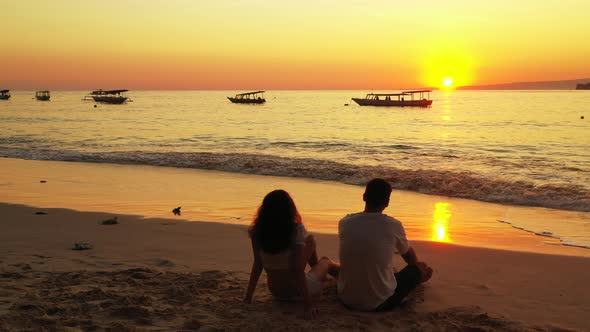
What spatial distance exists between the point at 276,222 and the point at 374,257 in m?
0.91

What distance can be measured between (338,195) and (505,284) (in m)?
7.38

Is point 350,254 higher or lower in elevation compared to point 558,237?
higher

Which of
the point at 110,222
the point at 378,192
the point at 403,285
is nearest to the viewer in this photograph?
the point at 378,192

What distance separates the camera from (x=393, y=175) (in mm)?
16344

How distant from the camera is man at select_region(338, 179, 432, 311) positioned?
15.3 ft

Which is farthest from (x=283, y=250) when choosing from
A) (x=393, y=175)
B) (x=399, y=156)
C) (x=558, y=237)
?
(x=399, y=156)

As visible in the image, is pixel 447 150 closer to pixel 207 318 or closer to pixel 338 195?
pixel 338 195

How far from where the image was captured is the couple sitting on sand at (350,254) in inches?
183

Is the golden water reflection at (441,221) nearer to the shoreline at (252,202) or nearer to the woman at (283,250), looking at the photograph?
the shoreline at (252,202)

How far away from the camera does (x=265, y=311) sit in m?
4.96

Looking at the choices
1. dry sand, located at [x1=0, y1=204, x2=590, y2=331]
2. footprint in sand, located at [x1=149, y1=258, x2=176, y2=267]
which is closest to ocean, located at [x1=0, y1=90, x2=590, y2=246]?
dry sand, located at [x1=0, y1=204, x2=590, y2=331]

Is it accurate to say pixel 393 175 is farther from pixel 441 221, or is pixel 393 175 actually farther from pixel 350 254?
pixel 350 254

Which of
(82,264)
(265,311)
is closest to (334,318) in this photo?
(265,311)

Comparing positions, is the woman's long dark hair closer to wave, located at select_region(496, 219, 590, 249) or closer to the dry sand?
the dry sand
